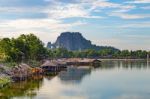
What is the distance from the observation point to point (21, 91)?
169 ft

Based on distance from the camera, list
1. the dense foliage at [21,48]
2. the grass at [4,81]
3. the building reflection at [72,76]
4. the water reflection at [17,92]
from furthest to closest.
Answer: the dense foliage at [21,48] → the building reflection at [72,76] → the grass at [4,81] → the water reflection at [17,92]

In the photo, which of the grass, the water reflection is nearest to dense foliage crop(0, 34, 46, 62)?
the grass

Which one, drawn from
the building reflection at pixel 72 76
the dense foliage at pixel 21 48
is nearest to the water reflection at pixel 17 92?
the building reflection at pixel 72 76

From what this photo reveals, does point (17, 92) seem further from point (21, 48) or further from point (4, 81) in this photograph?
point (21, 48)

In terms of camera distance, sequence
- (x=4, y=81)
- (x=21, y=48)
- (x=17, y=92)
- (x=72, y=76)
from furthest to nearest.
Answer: (x=21, y=48), (x=72, y=76), (x=4, y=81), (x=17, y=92)

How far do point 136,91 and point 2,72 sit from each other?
830 inches

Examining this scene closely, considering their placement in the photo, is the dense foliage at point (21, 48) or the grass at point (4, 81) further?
the dense foliage at point (21, 48)

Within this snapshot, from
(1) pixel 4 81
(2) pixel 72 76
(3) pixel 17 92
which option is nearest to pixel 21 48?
(2) pixel 72 76

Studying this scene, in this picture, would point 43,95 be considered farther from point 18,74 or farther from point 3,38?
point 3,38

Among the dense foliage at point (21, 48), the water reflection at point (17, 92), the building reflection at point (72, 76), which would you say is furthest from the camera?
the dense foliage at point (21, 48)

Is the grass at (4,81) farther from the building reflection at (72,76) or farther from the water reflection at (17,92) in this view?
the building reflection at (72,76)

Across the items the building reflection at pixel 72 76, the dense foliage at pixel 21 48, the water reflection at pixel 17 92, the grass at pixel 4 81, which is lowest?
the building reflection at pixel 72 76

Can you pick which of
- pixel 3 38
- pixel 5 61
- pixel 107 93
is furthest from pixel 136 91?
pixel 3 38

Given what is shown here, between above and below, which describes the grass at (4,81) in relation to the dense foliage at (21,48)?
below
